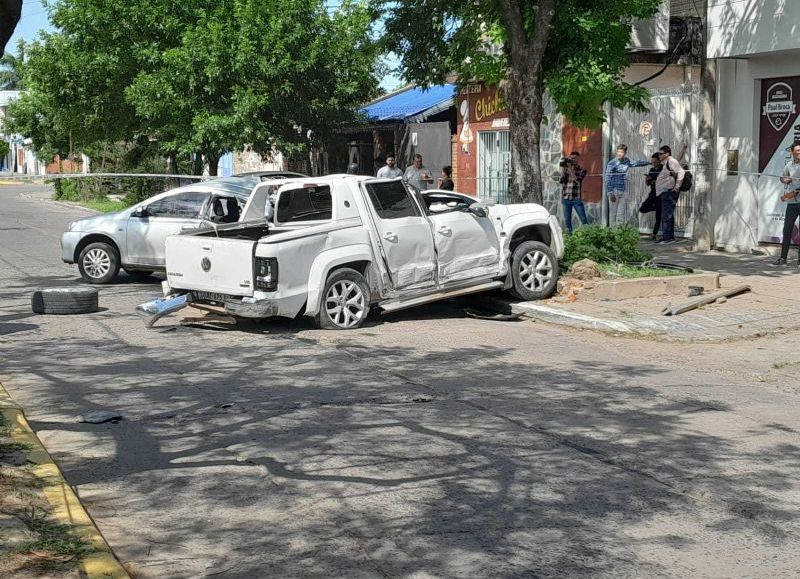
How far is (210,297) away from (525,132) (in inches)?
236

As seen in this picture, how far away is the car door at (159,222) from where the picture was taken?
55.0 ft

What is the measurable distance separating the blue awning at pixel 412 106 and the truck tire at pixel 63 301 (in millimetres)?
16373

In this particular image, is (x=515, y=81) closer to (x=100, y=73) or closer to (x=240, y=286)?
(x=240, y=286)

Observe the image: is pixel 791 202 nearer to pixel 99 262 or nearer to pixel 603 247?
pixel 603 247

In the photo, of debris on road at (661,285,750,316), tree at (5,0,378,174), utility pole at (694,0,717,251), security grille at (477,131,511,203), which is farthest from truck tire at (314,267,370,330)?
security grille at (477,131,511,203)

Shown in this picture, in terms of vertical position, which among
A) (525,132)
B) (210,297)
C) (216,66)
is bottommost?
(210,297)

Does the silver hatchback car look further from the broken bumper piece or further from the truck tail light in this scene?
the truck tail light

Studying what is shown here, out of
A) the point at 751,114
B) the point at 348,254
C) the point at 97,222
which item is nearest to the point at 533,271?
the point at 348,254

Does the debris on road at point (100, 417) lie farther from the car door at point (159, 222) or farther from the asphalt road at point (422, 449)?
the car door at point (159, 222)

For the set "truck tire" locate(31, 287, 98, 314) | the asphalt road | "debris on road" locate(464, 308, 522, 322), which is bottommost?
the asphalt road

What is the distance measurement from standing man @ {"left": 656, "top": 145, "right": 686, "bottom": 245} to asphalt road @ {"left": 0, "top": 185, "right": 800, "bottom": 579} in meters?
8.66

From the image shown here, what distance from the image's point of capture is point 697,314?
531 inches

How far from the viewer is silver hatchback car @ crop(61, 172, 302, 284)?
16.7 m

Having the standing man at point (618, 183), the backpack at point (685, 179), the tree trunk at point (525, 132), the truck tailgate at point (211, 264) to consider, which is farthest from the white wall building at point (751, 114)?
the truck tailgate at point (211, 264)
